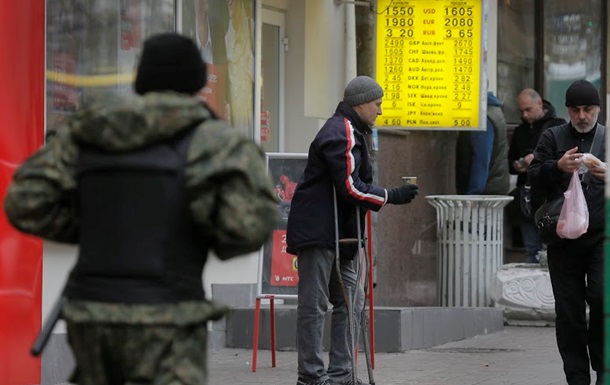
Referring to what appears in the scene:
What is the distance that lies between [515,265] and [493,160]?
1.40m

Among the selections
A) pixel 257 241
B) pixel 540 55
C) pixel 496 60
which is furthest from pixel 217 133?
pixel 540 55

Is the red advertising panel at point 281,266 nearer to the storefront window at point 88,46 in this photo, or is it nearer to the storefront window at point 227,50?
→ the storefront window at point 227,50

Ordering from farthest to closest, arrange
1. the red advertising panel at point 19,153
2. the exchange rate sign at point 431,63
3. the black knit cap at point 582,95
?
the exchange rate sign at point 431,63, the red advertising panel at point 19,153, the black knit cap at point 582,95

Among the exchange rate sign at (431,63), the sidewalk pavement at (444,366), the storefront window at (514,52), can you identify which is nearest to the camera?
the sidewalk pavement at (444,366)

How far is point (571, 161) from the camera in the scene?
860 cm

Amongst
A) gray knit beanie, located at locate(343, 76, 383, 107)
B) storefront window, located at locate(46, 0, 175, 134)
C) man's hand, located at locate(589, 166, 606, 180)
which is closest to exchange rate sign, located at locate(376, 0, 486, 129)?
storefront window, located at locate(46, 0, 175, 134)

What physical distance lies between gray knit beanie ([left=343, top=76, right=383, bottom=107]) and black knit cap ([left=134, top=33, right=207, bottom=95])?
14.5 ft

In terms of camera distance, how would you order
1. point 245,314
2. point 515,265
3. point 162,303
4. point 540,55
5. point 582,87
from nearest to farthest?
point 162,303, point 582,87, point 245,314, point 515,265, point 540,55

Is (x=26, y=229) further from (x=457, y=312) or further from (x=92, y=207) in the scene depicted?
(x=457, y=312)

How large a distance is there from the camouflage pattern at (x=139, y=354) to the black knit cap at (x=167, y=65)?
30.2 inches

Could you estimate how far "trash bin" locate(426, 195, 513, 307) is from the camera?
48.9ft

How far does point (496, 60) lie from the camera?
17250 millimetres

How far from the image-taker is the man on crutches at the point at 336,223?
909cm

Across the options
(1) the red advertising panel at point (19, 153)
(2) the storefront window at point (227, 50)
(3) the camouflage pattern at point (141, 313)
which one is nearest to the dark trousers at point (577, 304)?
(1) the red advertising panel at point (19, 153)
